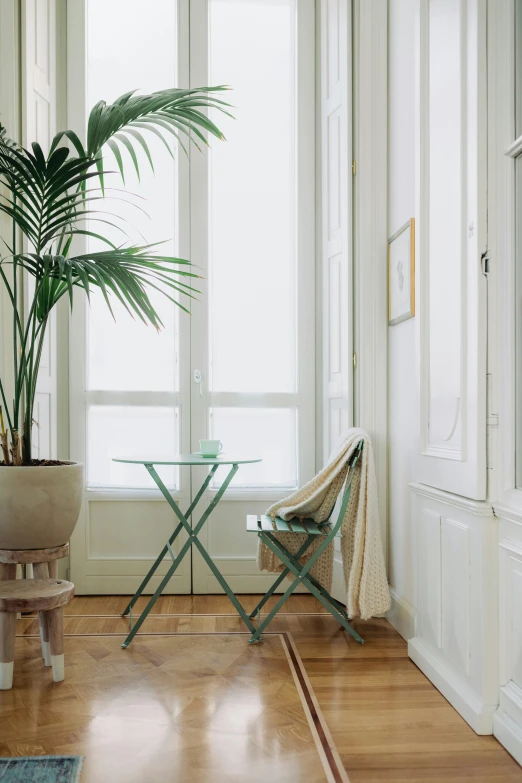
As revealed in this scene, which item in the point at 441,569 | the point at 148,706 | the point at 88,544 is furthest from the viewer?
the point at 88,544

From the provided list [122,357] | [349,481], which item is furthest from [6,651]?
[122,357]

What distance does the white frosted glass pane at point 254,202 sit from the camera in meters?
3.81

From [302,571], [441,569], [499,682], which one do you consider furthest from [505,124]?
[302,571]

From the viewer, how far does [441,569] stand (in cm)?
246

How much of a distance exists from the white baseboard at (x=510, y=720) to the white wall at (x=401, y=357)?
86 cm

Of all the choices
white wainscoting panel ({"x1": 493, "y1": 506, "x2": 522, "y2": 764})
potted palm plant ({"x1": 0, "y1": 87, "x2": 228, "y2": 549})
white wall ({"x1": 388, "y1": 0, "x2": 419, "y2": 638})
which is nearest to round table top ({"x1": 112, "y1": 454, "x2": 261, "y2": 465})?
potted palm plant ({"x1": 0, "y1": 87, "x2": 228, "y2": 549})

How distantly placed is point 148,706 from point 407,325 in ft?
5.96

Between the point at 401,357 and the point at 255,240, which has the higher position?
the point at 255,240

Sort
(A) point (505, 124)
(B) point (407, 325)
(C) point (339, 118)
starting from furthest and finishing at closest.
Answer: (C) point (339, 118) → (B) point (407, 325) → (A) point (505, 124)

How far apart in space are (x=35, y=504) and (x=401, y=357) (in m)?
1.66

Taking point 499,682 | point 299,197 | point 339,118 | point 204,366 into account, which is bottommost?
point 499,682

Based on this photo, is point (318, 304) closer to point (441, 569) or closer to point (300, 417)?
point (300, 417)

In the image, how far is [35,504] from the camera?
99.9 inches

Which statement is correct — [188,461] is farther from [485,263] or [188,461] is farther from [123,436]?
[485,263]
